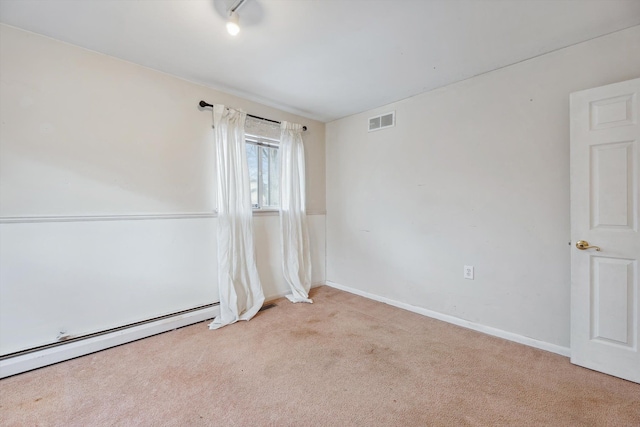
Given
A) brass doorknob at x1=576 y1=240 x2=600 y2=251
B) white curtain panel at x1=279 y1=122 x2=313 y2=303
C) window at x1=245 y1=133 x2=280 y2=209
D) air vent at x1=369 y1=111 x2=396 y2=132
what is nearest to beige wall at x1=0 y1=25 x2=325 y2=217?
window at x1=245 y1=133 x2=280 y2=209

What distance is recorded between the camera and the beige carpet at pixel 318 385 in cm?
144

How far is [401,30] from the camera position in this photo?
1.85m

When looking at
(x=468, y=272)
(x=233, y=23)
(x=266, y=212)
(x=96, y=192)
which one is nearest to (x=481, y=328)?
(x=468, y=272)

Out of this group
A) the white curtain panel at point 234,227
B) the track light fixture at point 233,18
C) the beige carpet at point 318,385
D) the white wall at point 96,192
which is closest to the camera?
the beige carpet at point 318,385

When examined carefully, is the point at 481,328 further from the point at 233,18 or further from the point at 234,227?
the point at 233,18

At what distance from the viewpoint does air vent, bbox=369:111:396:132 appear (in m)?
3.07

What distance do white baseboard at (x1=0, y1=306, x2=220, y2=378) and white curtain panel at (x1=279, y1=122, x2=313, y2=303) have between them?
1.03 m

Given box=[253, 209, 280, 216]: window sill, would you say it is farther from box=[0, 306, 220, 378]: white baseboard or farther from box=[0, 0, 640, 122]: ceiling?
box=[0, 0, 640, 122]: ceiling

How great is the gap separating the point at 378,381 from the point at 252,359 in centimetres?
91

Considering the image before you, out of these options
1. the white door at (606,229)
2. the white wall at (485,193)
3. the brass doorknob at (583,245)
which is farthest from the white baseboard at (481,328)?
the brass doorknob at (583,245)

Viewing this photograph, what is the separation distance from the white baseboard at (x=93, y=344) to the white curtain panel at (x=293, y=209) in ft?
3.37

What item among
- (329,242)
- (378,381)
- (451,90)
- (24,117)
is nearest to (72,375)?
(24,117)

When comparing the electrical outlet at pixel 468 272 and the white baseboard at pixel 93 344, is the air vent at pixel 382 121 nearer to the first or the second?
the electrical outlet at pixel 468 272

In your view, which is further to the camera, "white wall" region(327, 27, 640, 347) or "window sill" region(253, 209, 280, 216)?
"window sill" region(253, 209, 280, 216)
